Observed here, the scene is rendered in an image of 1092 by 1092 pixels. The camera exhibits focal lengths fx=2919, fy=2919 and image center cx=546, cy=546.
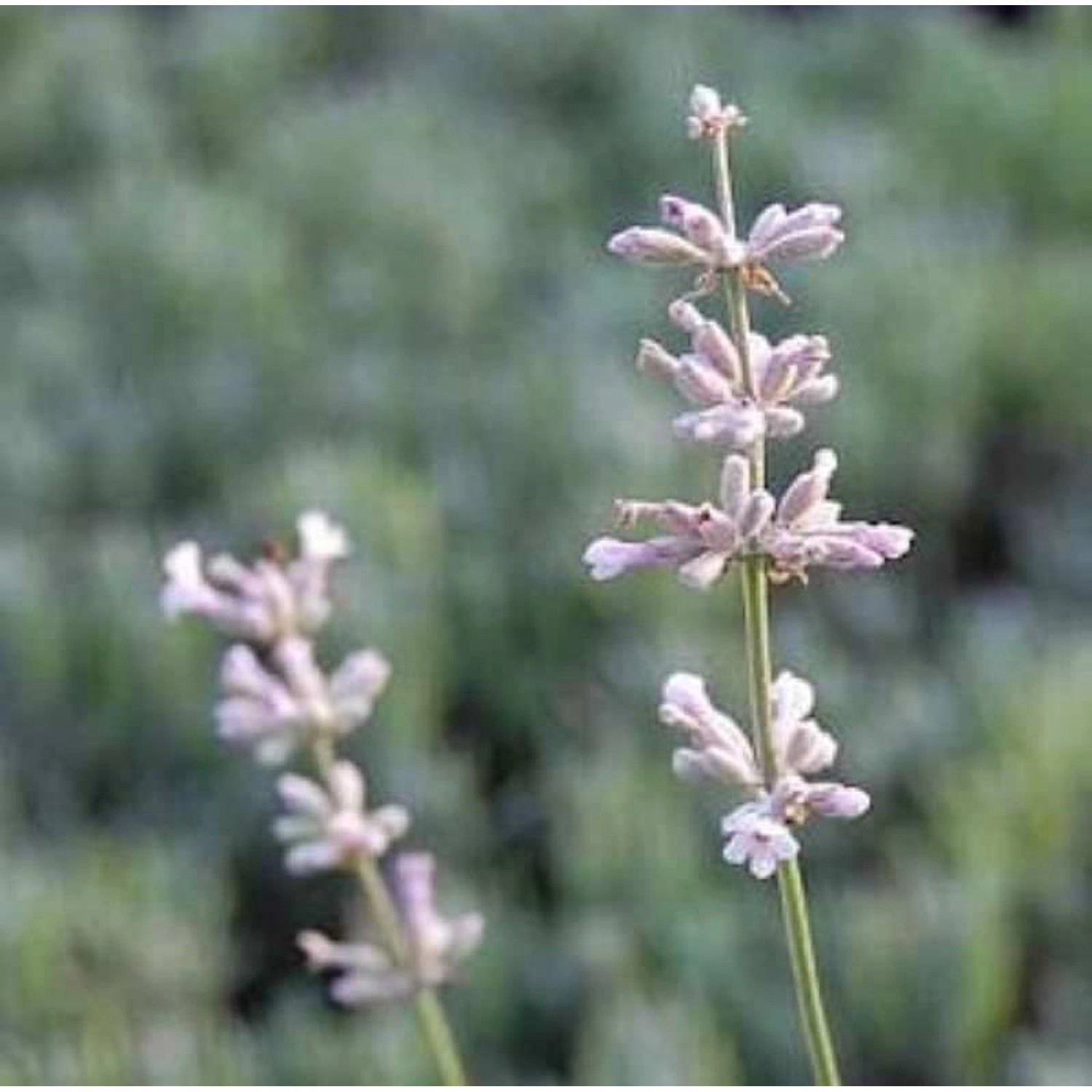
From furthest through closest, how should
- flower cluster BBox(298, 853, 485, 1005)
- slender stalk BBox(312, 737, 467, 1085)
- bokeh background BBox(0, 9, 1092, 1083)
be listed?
bokeh background BBox(0, 9, 1092, 1083) → flower cluster BBox(298, 853, 485, 1005) → slender stalk BBox(312, 737, 467, 1085)

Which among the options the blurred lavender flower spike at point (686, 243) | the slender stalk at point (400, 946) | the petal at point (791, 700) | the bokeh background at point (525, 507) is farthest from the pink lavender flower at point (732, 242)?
the bokeh background at point (525, 507)

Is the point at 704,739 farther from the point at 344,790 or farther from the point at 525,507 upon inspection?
the point at 525,507

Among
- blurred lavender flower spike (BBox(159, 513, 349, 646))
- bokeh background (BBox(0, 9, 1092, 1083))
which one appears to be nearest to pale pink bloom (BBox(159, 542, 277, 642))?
blurred lavender flower spike (BBox(159, 513, 349, 646))

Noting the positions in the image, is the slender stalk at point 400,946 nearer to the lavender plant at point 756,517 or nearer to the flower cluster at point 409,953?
the flower cluster at point 409,953

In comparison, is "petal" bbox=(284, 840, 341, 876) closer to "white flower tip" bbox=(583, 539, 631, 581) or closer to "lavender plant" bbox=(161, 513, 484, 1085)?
"lavender plant" bbox=(161, 513, 484, 1085)

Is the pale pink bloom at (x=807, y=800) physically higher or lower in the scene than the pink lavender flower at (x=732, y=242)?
lower

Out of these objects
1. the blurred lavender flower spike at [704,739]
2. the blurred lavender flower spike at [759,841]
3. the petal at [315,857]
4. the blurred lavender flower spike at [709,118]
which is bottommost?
the petal at [315,857]

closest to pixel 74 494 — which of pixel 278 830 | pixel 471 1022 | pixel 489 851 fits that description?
pixel 489 851
